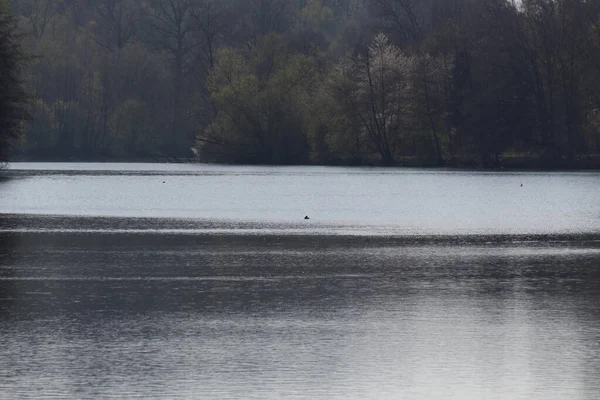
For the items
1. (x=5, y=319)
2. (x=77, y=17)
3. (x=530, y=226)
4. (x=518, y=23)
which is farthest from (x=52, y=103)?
(x=5, y=319)

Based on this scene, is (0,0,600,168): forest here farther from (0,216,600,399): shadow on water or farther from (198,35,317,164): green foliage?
(0,216,600,399): shadow on water

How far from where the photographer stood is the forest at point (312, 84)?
93.1 m

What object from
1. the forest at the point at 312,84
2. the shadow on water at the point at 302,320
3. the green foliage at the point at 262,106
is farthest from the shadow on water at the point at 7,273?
the green foliage at the point at 262,106

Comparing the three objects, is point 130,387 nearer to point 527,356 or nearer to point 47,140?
point 527,356

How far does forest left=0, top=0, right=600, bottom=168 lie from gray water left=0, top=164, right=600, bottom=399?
36196 millimetres

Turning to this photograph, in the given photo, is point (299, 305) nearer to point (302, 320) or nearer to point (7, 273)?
point (302, 320)

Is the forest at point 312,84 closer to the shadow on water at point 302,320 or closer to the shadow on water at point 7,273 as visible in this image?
the shadow on water at point 7,273

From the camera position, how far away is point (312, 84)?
105 meters

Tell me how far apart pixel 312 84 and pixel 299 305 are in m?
85.6

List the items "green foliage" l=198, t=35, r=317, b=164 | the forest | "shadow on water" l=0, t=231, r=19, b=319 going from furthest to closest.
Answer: "green foliage" l=198, t=35, r=317, b=164 → the forest → "shadow on water" l=0, t=231, r=19, b=319

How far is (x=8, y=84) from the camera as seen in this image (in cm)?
6669

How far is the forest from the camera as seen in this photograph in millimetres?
93125

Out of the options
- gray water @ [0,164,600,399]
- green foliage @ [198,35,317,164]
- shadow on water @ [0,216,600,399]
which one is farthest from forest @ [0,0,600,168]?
shadow on water @ [0,216,600,399]

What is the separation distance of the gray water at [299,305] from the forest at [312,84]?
119ft
